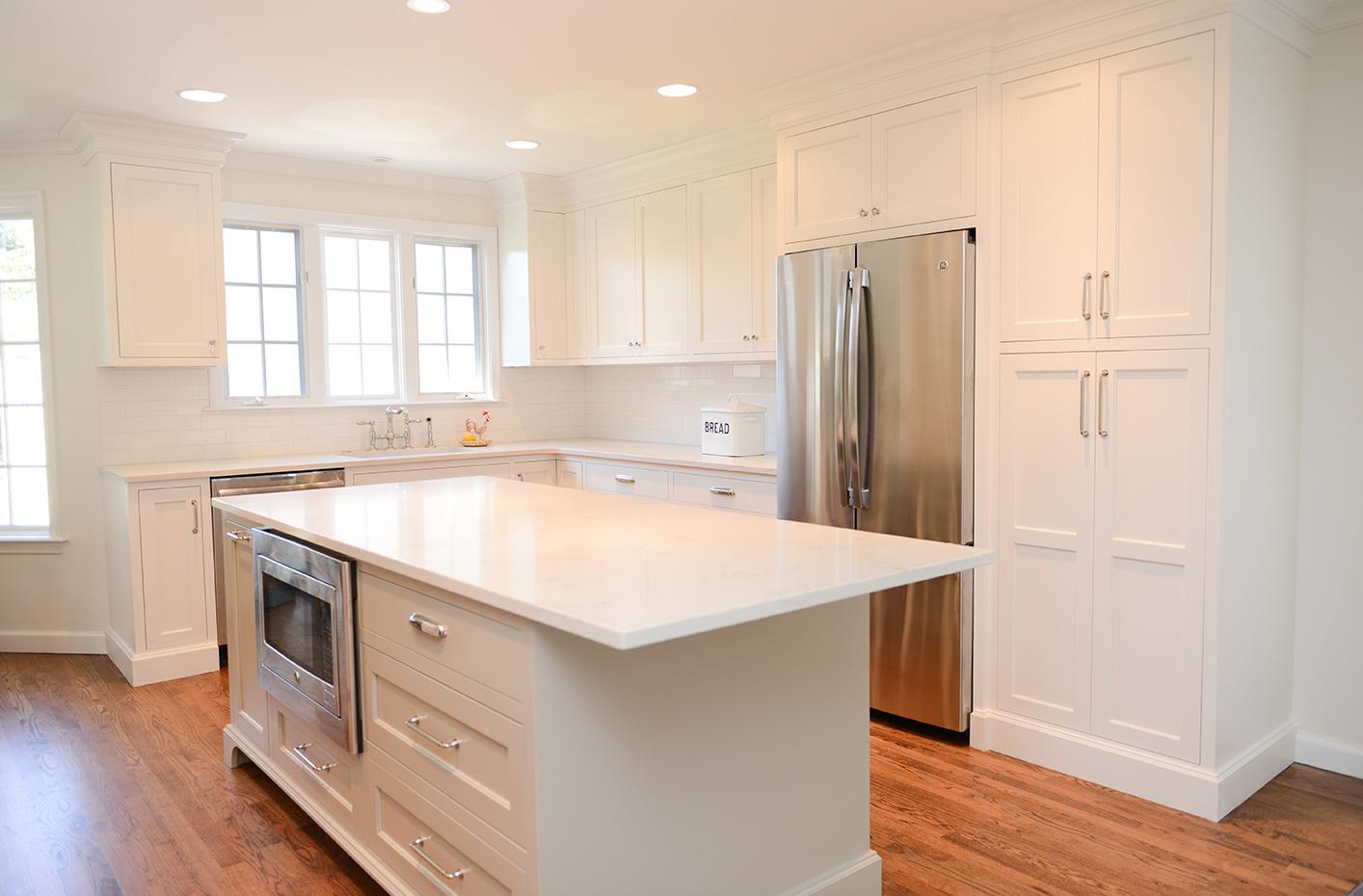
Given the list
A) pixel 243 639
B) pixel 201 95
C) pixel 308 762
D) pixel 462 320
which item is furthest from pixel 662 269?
pixel 308 762

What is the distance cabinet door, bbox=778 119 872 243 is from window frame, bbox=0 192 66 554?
354 centimetres

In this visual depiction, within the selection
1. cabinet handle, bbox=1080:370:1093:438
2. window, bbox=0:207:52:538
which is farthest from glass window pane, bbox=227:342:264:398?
cabinet handle, bbox=1080:370:1093:438

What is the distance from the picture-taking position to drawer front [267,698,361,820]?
2490 mm

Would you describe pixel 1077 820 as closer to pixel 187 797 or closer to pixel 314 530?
pixel 314 530

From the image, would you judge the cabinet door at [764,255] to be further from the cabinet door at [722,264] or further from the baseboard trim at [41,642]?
the baseboard trim at [41,642]

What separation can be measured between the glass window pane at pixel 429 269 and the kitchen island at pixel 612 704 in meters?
3.32

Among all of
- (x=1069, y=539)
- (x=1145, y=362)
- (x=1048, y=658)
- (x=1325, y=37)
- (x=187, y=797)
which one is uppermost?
(x=1325, y=37)

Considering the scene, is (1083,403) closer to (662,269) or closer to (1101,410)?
(1101,410)

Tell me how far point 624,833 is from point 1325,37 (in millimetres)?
3217

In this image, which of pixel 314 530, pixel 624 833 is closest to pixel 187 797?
pixel 314 530

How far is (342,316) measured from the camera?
5.38 meters

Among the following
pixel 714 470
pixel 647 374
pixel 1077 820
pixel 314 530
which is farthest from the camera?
pixel 647 374

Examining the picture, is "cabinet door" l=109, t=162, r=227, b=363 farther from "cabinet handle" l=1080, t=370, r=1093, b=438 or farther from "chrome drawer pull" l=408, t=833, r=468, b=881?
"cabinet handle" l=1080, t=370, r=1093, b=438

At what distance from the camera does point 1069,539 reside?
3129 mm
